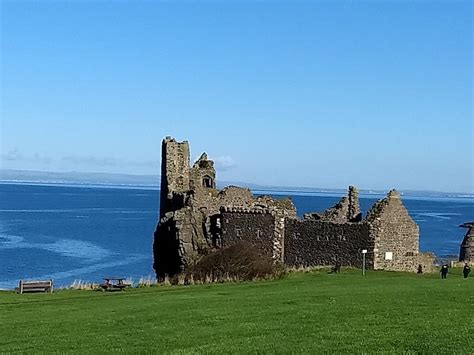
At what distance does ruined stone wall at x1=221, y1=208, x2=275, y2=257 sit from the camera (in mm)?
46812

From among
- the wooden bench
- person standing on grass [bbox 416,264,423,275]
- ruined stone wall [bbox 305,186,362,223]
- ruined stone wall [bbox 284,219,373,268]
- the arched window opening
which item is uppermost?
the arched window opening

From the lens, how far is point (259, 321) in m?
21.8

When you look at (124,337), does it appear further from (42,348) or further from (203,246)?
(203,246)

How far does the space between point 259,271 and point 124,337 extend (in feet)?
66.5

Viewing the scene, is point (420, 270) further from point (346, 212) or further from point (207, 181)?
point (207, 181)

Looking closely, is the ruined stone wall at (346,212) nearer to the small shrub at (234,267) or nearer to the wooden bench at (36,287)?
the small shrub at (234,267)

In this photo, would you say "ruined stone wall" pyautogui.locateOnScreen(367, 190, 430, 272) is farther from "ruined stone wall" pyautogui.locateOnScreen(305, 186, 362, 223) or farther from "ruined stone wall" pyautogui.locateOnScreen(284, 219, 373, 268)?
"ruined stone wall" pyautogui.locateOnScreen(305, 186, 362, 223)

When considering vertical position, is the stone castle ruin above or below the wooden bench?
above

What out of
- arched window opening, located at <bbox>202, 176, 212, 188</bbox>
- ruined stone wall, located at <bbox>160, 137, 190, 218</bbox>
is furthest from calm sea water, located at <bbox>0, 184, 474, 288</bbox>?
arched window opening, located at <bbox>202, 176, 212, 188</bbox>

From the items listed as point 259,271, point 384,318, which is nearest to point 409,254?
point 259,271

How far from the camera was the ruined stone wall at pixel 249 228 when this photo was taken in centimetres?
4681

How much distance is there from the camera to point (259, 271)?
4031 cm

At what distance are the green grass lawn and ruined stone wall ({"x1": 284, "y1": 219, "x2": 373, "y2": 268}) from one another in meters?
11.3

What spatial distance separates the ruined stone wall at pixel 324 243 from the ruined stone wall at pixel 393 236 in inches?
19.4
